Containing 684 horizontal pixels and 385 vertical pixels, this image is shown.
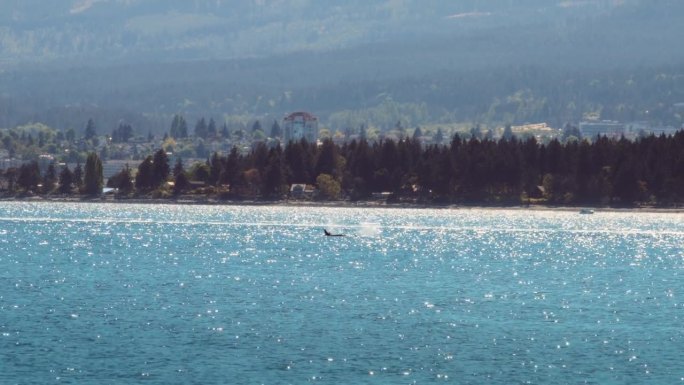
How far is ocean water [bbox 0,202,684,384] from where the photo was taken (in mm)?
61250

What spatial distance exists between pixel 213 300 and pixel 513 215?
4633 inches

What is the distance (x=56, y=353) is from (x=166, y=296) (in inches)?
795

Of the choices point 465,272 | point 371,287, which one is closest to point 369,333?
point 371,287

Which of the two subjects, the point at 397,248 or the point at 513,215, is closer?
the point at 397,248

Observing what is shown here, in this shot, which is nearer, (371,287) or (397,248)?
(371,287)

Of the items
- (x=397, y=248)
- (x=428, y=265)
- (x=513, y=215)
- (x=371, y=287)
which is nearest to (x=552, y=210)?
(x=513, y=215)

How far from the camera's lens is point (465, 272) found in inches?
3984

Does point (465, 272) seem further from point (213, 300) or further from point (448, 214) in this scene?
point (448, 214)

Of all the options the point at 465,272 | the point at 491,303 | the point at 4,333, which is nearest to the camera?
the point at 4,333

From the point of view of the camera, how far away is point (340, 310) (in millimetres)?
77750

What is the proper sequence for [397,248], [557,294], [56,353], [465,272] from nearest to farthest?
[56,353]
[557,294]
[465,272]
[397,248]

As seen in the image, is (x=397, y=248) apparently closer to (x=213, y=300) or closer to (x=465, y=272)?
(x=465, y=272)

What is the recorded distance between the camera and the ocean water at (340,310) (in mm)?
61250

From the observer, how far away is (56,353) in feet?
209
